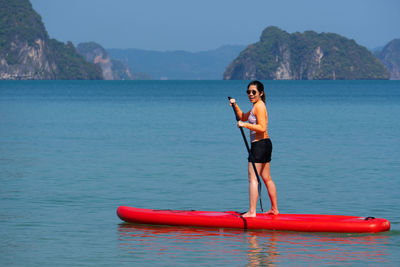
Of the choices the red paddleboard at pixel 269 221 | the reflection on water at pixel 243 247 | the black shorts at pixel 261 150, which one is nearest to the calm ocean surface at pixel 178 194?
the reflection on water at pixel 243 247

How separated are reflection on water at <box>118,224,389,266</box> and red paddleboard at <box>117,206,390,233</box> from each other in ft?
0.32

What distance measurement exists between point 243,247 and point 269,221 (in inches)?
36.7

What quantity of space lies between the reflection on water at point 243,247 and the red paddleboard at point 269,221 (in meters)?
0.10

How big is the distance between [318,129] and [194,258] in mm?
26652

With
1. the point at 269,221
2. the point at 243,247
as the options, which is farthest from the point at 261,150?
the point at 243,247

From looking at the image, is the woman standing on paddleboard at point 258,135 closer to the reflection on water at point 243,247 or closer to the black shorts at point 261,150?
the black shorts at point 261,150

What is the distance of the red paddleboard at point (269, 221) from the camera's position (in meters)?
11.0

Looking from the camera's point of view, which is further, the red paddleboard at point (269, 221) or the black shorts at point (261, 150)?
the red paddleboard at point (269, 221)

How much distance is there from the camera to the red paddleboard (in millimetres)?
11031

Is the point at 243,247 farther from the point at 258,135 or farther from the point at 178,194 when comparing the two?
the point at 178,194

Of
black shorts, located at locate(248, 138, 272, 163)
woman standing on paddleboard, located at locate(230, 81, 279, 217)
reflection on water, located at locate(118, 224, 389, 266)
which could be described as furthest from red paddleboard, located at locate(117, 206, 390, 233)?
black shorts, located at locate(248, 138, 272, 163)

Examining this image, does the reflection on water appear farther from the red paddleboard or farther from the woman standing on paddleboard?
the woman standing on paddleboard

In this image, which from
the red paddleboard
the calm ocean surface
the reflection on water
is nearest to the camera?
the reflection on water

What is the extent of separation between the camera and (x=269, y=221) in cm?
1116
